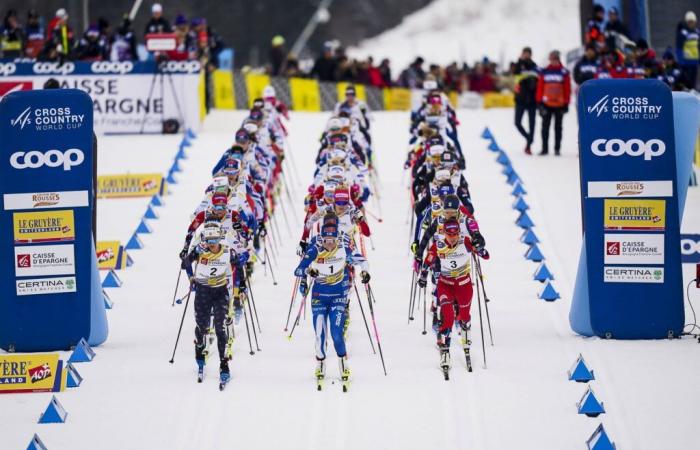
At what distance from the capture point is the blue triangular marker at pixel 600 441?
41.6ft

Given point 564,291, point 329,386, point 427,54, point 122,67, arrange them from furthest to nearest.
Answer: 1. point 427,54
2. point 122,67
3. point 564,291
4. point 329,386

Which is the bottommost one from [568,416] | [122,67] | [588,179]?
[568,416]

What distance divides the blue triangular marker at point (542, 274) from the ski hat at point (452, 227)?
4.04 meters

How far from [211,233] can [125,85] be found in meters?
15.5

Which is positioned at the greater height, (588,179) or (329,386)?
(588,179)

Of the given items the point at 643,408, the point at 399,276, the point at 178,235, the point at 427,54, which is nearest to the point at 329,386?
the point at 643,408

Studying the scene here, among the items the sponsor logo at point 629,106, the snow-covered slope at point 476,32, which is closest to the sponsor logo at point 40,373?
the sponsor logo at point 629,106

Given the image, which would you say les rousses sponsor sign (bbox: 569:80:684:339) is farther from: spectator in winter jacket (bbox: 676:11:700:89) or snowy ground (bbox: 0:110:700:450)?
spectator in winter jacket (bbox: 676:11:700:89)

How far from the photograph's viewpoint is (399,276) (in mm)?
19922

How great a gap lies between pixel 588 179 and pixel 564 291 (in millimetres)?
2672

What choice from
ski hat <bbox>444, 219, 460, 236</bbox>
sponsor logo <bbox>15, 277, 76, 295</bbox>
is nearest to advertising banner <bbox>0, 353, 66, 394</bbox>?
sponsor logo <bbox>15, 277, 76, 295</bbox>

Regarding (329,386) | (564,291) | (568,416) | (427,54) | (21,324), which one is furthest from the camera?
(427,54)

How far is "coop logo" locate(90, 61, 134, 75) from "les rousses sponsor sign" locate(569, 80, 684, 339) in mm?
15602

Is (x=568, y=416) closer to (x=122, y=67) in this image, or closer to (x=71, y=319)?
(x=71, y=319)
